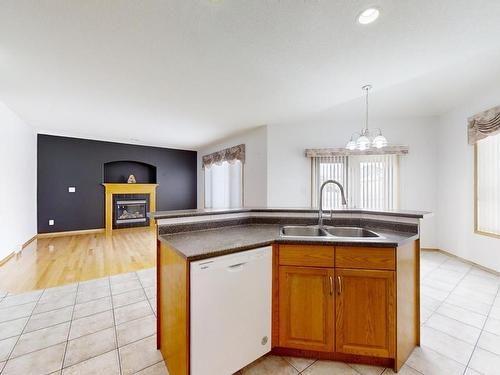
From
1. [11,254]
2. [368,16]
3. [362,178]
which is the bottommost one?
[11,254]

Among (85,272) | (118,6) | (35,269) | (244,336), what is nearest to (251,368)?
(244,336)

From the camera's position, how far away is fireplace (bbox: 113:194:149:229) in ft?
20.9

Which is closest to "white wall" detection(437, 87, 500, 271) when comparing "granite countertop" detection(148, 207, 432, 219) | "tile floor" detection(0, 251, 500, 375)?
"tile floor" detection(0, 251, 500, 375)

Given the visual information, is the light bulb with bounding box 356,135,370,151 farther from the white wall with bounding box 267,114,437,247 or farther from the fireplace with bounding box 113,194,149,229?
the fireplace with bounding box 113,194,149,229

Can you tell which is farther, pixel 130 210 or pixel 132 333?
pixel 130 210

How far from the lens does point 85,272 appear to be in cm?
317

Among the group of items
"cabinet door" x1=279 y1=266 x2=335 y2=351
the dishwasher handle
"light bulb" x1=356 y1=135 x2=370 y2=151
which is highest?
"light bulb" x1=356 y1=135 x2=370 y2=151

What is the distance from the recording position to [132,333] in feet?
6.05

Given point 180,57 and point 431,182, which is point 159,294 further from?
point 431,182

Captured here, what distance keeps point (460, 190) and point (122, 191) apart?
25.0 feet

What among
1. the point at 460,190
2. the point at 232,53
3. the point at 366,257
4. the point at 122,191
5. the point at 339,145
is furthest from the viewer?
the point at 122,191

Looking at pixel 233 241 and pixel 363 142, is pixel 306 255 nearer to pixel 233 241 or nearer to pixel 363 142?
pixel 233 241

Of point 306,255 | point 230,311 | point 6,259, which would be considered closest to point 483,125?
point 306,255

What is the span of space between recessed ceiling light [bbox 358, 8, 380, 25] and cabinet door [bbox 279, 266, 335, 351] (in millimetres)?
1851
